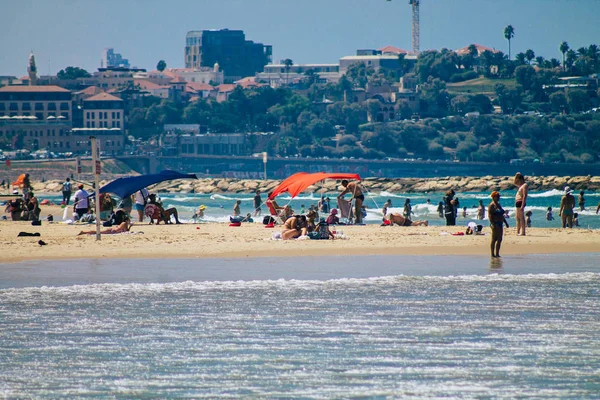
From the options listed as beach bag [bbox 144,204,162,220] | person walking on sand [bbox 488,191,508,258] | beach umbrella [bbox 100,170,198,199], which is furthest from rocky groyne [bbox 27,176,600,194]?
person walking on sand [bbox 488,191,508,258]

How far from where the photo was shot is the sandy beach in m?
21.6

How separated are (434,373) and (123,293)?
635cm

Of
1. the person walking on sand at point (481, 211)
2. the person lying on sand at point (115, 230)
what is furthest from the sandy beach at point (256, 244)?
the person walking on sand at point (481, 211)

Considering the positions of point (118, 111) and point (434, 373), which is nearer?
point (434, 373)

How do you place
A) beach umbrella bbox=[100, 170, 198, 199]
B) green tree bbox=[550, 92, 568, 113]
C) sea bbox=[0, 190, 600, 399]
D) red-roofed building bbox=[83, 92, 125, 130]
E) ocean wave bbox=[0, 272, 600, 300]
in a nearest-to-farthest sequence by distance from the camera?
sea bbox=[0, 190, 600, 399] < ocean wave bbox=[0, 272, 600, 300] < beach umbrella bbox=[100, 170, 198, 199] < red-roofed building bbox=[83, 92, 125, 130] < green tree bbox=[550, 92, 568, 113]

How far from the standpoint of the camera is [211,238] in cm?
2395

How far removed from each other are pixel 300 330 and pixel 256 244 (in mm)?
8777

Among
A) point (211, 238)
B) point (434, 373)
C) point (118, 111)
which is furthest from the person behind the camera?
point (118, 111)

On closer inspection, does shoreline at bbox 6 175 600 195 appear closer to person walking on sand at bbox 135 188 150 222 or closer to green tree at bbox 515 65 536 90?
person walking on sand at bbox 135 188 150 222

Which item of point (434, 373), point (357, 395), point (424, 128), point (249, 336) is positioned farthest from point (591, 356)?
point (424, 128)

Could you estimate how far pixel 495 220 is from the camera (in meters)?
19.9

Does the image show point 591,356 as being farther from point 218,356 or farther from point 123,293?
point 123,293

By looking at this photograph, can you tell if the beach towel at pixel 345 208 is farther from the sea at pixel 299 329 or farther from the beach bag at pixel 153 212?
the sea at pixel 299 329

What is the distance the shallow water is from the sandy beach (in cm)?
134
